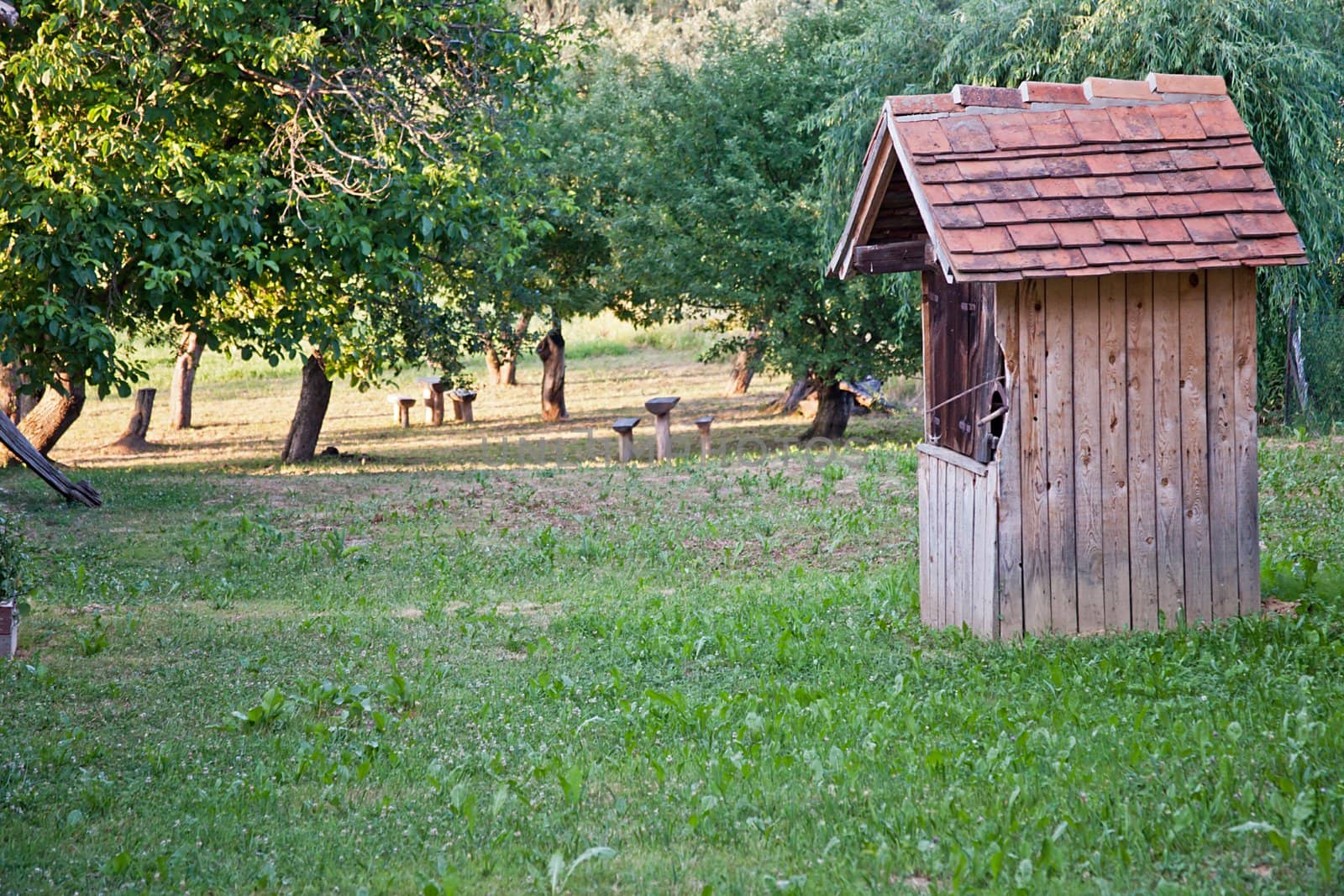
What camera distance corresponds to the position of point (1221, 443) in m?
6.98

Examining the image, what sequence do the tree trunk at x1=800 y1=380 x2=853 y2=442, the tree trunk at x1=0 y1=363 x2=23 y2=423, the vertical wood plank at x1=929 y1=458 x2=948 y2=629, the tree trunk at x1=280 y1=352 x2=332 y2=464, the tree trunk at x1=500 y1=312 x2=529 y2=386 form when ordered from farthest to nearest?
1. the tree trunk at x1=500 y1=312 x2=529 y2=386
2. the tree trunk at x1=800 y1=380 x2=853 y2=442
3. the tree trunk at x1=280 y1=352 x2=332 y2=464
4. the tree trunk at x1=0 y1=363 x2=23 y2=423
5. the vertical wood plank at x1=929 y1=458 x2=948 y2=629

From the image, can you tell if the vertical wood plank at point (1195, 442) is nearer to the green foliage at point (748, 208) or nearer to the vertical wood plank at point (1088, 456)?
the vertical wood plank at point (1088, 456)

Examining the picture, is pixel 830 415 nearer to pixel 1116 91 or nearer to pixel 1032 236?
pixel 1116 91

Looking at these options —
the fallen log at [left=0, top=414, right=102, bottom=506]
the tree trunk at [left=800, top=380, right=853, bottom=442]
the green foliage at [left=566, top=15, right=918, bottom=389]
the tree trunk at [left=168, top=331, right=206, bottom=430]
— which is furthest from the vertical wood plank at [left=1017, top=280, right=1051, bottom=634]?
the tree trunk at [left=168, top=331, right=206, bottom=430]

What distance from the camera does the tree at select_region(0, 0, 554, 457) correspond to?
11.5 meters

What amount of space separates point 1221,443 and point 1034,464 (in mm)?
1107

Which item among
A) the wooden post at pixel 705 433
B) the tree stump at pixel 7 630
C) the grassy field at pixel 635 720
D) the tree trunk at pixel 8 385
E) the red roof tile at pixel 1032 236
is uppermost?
the red roof tile at pixel 1032 236

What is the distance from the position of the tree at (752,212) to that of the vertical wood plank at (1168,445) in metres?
12.6

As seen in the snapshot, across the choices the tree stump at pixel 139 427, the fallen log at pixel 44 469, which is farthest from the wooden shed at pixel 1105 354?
the tree stump at pixel 139 427

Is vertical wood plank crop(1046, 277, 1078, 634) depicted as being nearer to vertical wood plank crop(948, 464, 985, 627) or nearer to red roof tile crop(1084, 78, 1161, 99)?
vertical wood plank crop(948, 464, 985, 627)

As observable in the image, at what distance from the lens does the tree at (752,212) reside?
66.4 feet

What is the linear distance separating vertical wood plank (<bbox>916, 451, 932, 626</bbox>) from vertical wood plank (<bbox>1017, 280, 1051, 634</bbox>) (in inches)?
36.7

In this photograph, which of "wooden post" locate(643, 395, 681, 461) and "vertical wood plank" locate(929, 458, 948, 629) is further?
"wooden post" locate(643, 395, 681, 461)

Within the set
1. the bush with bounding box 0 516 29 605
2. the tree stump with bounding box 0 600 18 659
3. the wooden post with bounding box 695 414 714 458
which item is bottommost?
the tree stump with bounding box 0 600 18 659
